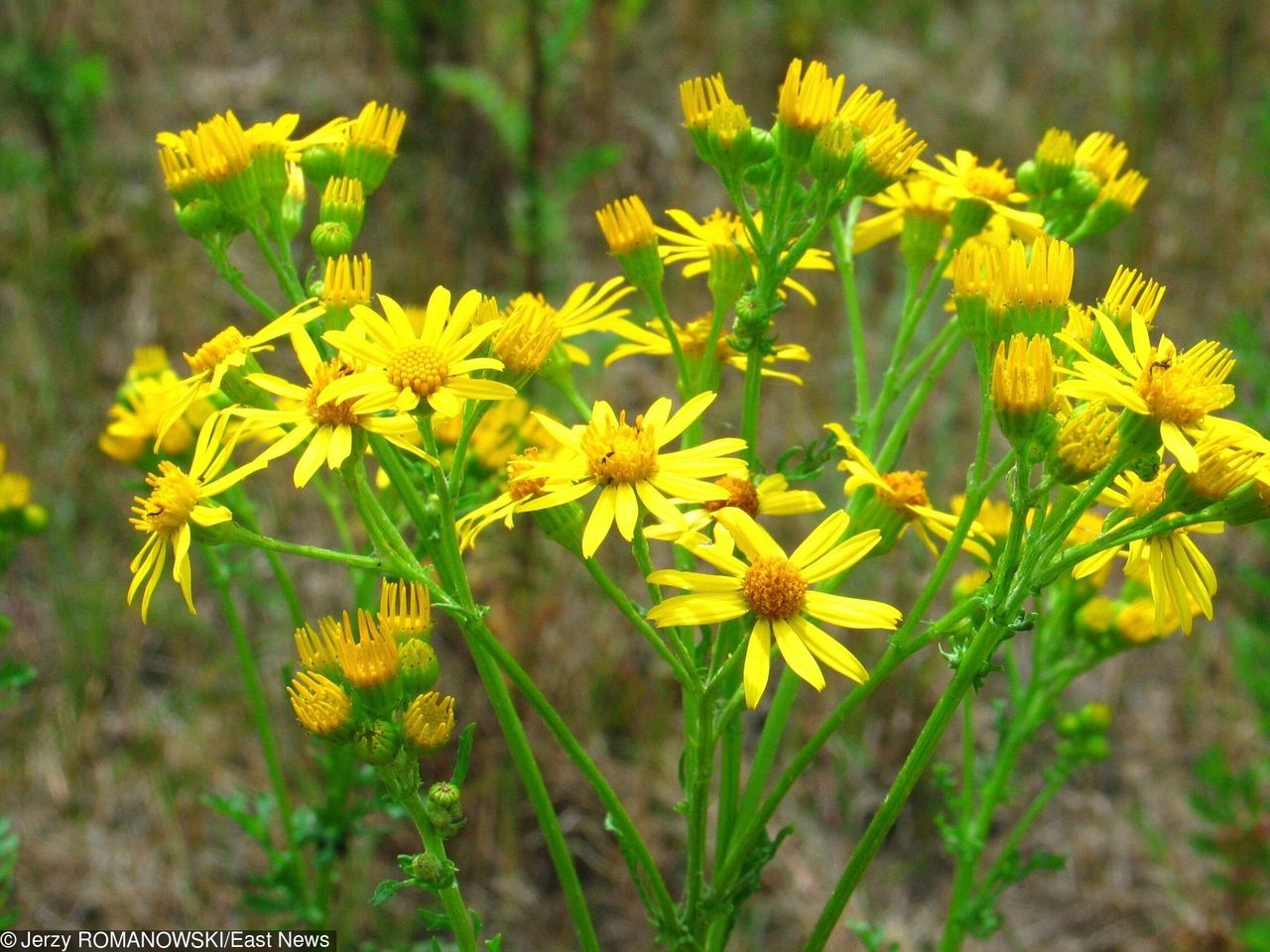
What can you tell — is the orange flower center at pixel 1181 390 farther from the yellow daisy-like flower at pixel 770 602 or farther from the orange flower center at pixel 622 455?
the orange flower center at pixel 622 455

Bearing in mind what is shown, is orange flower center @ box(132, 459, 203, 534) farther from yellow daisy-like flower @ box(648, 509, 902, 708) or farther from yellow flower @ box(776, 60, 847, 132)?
yellow flower @ box(776, 60, 847, 132)

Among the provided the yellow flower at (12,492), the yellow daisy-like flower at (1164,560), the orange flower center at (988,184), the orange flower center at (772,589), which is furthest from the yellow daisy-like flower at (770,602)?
the yellow flower at (12,492)

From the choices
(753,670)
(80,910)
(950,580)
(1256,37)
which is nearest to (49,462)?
(80,910)

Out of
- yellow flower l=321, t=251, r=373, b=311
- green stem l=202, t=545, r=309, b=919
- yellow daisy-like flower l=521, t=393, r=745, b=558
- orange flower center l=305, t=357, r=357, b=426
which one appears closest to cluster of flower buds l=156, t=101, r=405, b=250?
yellow flower l=321, t=251, r=373, b=311

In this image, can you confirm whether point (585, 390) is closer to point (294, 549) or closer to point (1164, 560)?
point (294, 549)

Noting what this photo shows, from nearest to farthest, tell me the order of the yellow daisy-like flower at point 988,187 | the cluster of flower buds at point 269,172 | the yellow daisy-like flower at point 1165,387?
the yellow daisy-like flower at point 1165,387
the cluster of flower buds at point 269,172
the yellow daisy-like flower at point 988,187

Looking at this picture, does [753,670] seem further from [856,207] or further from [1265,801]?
[1265,801]

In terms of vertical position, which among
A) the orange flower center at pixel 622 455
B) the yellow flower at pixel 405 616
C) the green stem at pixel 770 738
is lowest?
the green stem at pixel 770 738
